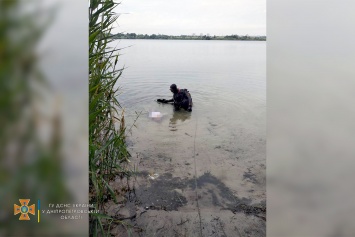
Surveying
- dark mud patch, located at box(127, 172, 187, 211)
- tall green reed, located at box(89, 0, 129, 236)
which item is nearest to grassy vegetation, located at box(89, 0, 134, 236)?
tall green reed, located at box(89, 0, 129, 236)

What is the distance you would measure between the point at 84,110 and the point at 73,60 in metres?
0.14

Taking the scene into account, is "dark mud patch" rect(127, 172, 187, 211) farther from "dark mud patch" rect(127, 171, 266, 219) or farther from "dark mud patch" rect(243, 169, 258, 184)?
"dark mud patch" rect(243, 169, 258, 184)

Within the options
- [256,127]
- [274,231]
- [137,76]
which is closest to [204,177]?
[274,231]

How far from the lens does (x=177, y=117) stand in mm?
6492

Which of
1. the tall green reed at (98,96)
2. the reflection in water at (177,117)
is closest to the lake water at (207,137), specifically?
the reflection in water at (177,117)

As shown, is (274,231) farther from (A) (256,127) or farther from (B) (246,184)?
(A) (256,127)

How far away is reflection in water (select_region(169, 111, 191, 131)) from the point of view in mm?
5846

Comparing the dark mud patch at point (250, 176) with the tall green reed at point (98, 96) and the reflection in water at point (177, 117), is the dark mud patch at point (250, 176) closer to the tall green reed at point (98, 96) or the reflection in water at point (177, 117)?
the tall green reed at point (98, 96)

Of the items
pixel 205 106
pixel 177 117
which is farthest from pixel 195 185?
pixel 205 106

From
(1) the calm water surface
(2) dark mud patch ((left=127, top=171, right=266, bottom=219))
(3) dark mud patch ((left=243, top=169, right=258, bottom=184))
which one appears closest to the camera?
(2) dark mud patch ((left=127, top=171, right=266, bottom=219))

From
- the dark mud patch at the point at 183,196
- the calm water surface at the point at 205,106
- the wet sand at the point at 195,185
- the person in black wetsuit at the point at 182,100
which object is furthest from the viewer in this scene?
the person in black wetsuit at the point at 182,100

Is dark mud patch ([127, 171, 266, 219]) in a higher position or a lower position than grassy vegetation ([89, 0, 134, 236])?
lower

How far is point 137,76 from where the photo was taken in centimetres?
1195

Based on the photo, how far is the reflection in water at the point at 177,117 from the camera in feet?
19.2
